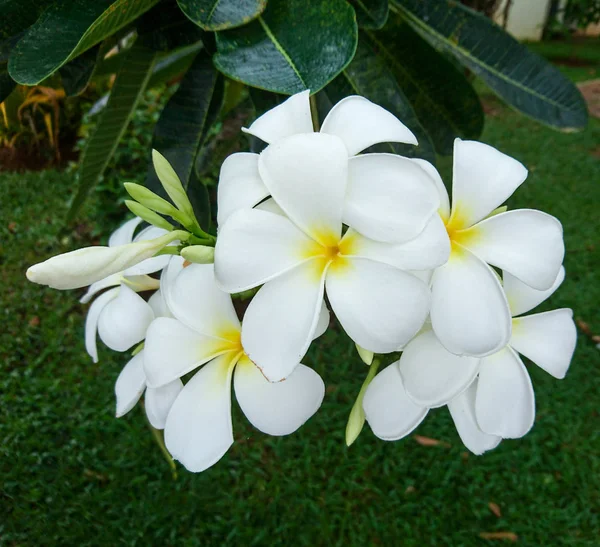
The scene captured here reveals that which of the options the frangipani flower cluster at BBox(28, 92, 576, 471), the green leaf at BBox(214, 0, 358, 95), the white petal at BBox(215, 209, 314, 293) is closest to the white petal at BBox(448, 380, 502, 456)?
the frangipani flower cluster at BBox(28, 92, 576, 471)

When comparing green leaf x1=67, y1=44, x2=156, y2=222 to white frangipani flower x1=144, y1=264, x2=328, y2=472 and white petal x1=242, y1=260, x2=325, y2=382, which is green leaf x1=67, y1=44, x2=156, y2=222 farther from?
white petal x1=242, y1=260, x2=325, y2=382

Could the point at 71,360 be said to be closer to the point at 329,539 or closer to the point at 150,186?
the point at 329,539

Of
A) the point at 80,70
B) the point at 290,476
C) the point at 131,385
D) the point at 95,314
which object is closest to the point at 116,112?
the point at 80,70

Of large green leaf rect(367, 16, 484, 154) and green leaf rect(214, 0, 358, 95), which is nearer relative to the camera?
green leaf rect(214, 0, 358, 95)

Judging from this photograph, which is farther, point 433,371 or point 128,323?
point 128,323

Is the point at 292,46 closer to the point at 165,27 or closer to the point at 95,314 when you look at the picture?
the point at 165,27

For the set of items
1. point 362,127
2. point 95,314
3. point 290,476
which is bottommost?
point 290,476
